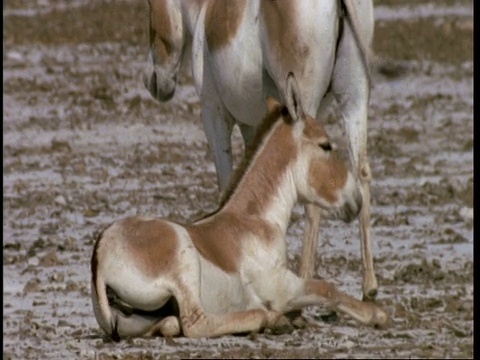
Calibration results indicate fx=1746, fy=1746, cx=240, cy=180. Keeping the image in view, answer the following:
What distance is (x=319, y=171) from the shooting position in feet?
26.3

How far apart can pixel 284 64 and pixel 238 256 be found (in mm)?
1362

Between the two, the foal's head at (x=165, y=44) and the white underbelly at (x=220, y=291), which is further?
the foal's head at (x=165, y=44)

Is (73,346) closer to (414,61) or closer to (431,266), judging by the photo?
(431,266)

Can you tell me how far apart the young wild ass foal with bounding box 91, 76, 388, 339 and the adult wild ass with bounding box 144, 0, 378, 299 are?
68 cm

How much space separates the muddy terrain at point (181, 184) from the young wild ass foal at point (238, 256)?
0.16m

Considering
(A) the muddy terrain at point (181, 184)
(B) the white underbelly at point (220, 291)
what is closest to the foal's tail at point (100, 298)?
(A) the muddy terrain at point (181, 184)

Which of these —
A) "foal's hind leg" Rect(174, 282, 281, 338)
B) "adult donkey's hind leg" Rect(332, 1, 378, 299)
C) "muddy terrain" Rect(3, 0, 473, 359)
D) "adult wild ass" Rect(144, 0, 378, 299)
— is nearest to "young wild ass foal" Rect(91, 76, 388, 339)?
"foal's hind leg" Rect(174, 282, 281, 338)

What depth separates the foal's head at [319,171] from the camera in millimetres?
7965

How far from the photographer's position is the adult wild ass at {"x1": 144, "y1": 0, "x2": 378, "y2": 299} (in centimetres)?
866

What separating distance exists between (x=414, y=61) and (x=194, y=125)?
13.0 feet

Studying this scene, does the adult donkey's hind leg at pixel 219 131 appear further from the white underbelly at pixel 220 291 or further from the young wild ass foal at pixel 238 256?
the white underbelly at pixel 220 291

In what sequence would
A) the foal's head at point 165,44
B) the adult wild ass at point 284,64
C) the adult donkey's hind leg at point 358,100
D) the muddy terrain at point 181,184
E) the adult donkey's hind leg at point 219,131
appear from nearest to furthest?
1. the muddy terrain at point 181,184
2. the adult wild ass at point 284,64
3. the adult donkey's hind leg at point 358,100
4. the adult donkey's hind leg at point 219,131
5. the foal's head at point 165,44

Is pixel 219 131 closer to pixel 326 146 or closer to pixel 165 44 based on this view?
pixel 165 44

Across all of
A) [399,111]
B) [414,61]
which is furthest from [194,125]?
[414,61]
